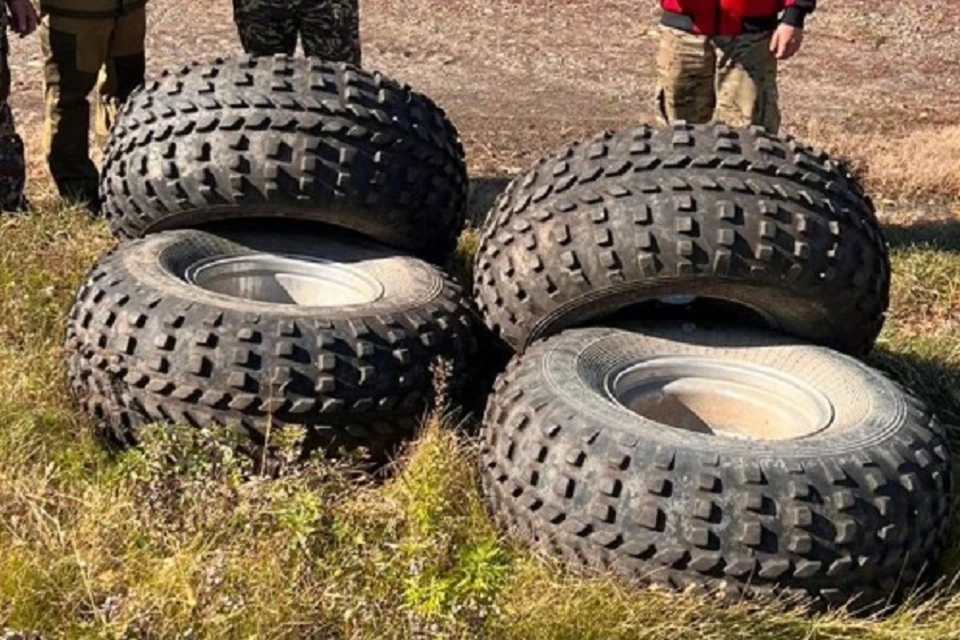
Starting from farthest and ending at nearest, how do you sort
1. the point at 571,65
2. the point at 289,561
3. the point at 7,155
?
the point at 571,65 < the point at 7,155 < the point at 289,561

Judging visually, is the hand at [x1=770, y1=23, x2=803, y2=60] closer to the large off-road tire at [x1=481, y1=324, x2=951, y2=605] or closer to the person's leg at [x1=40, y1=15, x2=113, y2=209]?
the large off-road tire at [x1=481, y1=324, x2=951, y2=605]

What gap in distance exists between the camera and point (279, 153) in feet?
14.2

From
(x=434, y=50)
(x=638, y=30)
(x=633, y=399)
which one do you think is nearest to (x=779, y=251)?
(x=633, y=399)

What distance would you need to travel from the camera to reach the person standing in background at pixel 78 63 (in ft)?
20.8

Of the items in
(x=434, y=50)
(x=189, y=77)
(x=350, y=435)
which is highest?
(x=189, y=77)

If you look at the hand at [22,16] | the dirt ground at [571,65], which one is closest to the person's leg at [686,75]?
the dirt ground at [571,65]

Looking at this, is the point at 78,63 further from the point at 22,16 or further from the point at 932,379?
the point at 932,379

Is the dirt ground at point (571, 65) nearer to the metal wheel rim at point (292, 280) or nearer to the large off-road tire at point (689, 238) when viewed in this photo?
the metal wheel rim at point (292, 280)

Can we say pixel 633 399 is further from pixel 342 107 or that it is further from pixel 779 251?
pixel 342 107

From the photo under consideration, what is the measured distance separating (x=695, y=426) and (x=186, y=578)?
1.64 meters

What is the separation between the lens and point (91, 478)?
149 inches

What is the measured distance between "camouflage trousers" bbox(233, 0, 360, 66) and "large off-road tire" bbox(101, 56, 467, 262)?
198 centimetres

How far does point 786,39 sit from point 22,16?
323 centimetres

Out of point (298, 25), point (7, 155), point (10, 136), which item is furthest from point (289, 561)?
point (298, 25)
